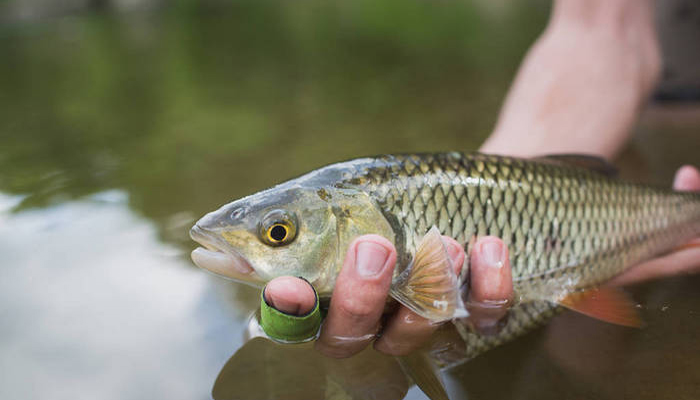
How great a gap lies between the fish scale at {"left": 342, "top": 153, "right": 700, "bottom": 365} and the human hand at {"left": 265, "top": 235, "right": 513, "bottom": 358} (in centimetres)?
9

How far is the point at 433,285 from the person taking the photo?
1610mm

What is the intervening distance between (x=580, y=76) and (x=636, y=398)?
195 centimetres

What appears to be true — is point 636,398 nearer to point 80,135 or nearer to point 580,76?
point 580,76

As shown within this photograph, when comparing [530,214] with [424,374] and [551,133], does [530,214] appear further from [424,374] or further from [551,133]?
[551,133]

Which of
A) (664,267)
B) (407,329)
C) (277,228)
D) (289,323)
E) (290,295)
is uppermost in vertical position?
(277,228)

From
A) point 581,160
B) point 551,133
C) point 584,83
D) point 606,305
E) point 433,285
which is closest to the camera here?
point 433,285

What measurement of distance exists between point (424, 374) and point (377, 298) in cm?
30

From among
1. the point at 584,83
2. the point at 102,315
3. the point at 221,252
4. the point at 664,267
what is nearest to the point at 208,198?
the point at 102,315

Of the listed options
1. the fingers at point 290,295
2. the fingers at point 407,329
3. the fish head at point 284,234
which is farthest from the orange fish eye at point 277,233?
the fingers at point 407,329

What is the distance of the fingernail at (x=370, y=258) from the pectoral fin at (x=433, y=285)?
15 cm

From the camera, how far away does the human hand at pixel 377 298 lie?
1530 millimetres

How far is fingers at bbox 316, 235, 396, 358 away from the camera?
1.53 m

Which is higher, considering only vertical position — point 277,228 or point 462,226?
point 277,228

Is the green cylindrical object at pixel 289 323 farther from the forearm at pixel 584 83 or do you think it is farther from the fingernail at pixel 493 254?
the forearm at pixel 584 83
